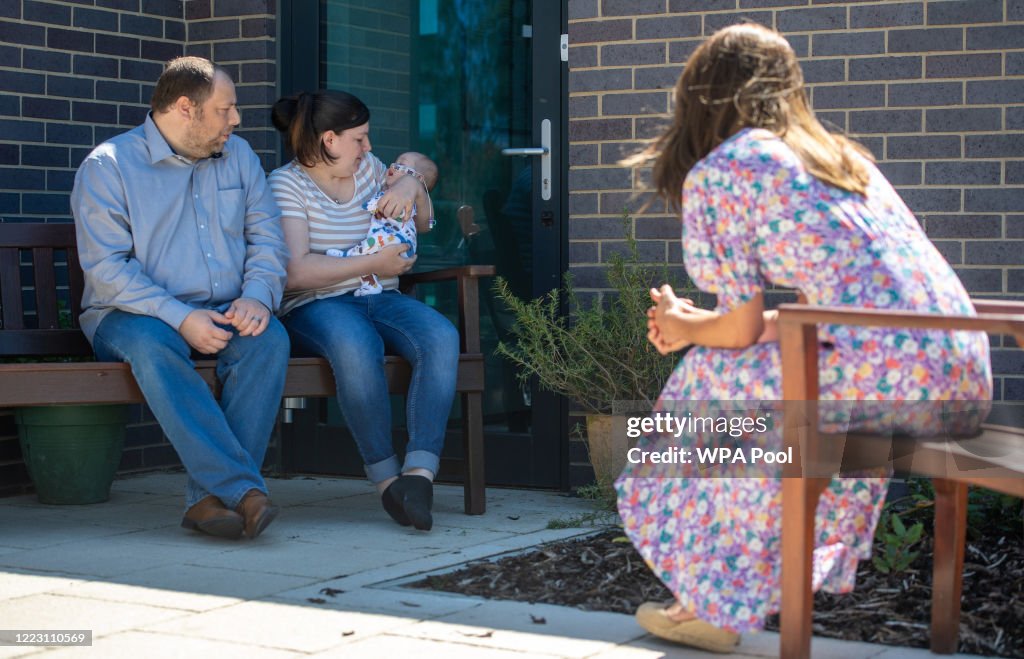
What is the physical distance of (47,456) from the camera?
460 cm

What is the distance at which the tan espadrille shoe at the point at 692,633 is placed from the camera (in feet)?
8.75

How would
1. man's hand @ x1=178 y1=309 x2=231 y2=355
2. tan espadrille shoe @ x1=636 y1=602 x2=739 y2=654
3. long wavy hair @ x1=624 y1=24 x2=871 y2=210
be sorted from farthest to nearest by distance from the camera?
man's hand @ x1=178 y1=309 x2=231 y2=355
tan espadrille shoe @ x1=636 y1=602 x2=739 y2=654
long wavy hair @ x1=624 y1=24 x2=871 y2=210

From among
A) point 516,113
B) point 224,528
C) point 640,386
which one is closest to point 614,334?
point 640,386

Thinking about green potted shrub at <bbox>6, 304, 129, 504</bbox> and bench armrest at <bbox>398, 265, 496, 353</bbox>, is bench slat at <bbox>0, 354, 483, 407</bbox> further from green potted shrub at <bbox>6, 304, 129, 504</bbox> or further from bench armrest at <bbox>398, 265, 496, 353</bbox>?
bench armrest at <bbox>398, 265, 496, 353</bbox>

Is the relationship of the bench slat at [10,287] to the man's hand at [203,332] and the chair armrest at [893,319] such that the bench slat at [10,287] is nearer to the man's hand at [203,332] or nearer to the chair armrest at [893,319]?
the man's hand at [203,332]

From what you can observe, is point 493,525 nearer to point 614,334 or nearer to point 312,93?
point 614,334

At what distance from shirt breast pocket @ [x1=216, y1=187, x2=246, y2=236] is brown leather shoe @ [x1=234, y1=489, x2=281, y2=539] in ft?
2.78

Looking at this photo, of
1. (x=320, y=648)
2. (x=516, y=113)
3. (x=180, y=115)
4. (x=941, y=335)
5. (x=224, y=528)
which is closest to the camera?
(x=941, y=335)

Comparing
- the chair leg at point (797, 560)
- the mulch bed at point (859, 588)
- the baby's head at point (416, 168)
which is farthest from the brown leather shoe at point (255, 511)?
the chair leg at point (797, 560)

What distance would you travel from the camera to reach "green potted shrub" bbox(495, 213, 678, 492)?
4438 millimetres

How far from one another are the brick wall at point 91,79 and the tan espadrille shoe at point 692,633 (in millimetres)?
2978

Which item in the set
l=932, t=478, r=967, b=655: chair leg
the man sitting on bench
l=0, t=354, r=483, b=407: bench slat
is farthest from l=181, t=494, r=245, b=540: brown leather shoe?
l=932, t=478, r=967, b=655: chair leg

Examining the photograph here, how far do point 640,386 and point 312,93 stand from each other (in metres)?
1.43

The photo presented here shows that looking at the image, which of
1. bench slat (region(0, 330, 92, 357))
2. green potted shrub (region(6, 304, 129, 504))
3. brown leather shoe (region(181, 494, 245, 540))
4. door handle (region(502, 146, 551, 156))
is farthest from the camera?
door handle (region(502, 146, 551, 156))
